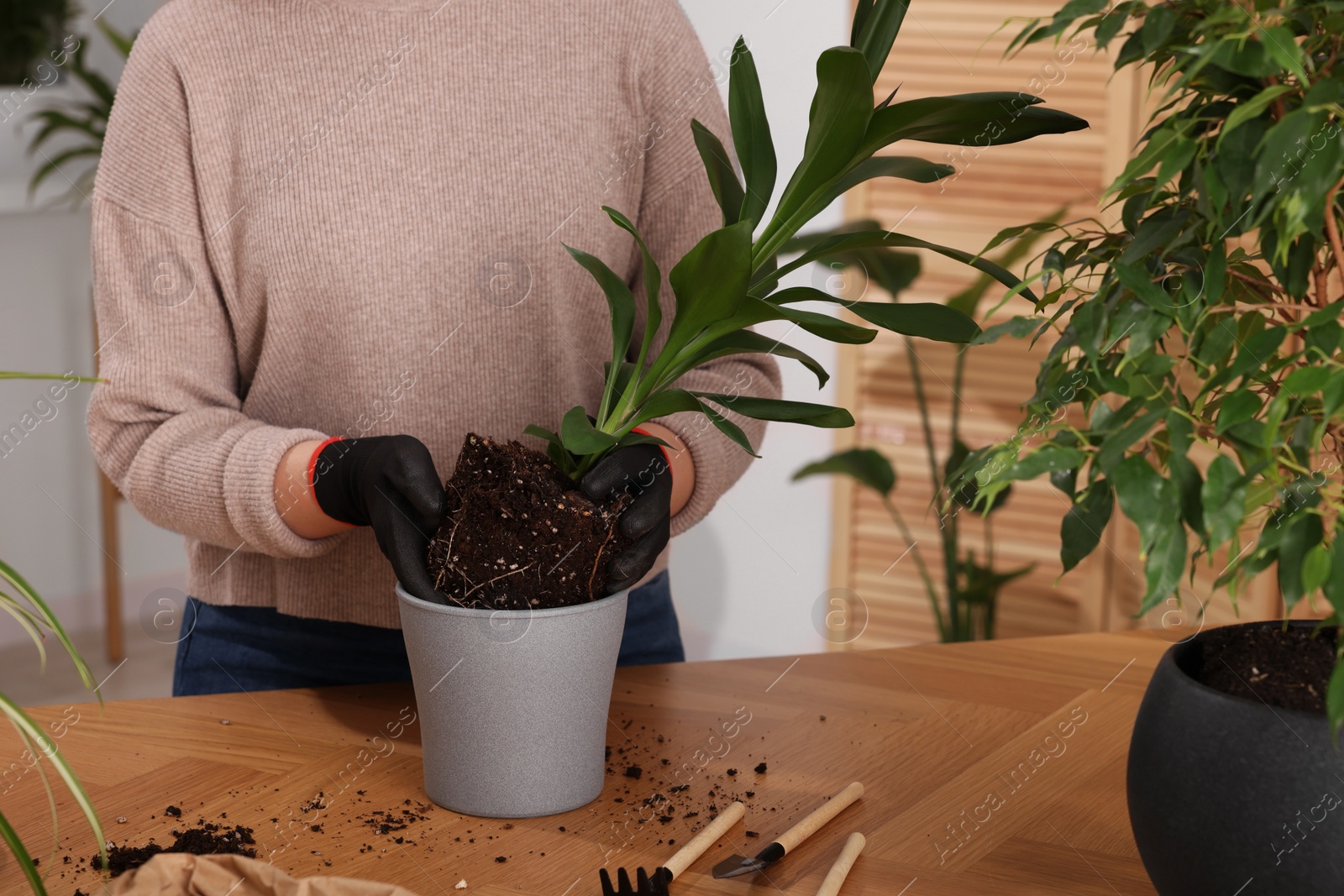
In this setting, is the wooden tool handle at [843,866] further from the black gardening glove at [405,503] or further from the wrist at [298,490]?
the wrist at [298,490]

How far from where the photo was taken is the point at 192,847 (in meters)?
0.76

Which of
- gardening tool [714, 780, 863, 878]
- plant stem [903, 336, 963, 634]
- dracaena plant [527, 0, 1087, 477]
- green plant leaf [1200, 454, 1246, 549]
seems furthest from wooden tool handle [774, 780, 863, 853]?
plant stem [903, 336, 963, 634]

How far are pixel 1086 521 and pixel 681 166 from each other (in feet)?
2.15

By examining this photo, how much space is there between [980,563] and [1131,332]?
6.64ft

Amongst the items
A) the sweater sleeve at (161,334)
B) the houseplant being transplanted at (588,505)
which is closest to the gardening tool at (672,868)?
the houseplant being transplanted at (588,505)

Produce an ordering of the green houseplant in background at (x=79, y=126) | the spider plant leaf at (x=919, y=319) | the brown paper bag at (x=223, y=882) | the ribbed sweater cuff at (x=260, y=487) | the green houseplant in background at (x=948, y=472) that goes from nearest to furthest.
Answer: the brown paper bag at (x=223, y=882)
the spider plant leaf at (x=919, y=319)
the ribbed sweater cuff at (x=260, y=487)
the green houseplant in background at (x=948, y=472)
the green houseplant in background at (x=79, y=126)

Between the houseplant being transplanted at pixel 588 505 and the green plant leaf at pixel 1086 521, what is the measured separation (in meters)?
0.20

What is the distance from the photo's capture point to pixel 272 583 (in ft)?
3.74

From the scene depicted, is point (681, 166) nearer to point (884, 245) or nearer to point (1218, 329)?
point (884, 245)

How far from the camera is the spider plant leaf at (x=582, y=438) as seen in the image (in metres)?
0.77

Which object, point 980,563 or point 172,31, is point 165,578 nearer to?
point 980,563

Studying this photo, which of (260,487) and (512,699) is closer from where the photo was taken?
(512,699)

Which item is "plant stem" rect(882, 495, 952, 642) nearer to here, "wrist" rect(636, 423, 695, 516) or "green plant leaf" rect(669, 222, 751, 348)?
"wrist" rect(636, 423, 695, 516)

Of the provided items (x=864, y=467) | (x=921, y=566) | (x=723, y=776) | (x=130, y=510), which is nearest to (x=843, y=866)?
(x=723, y=776)
